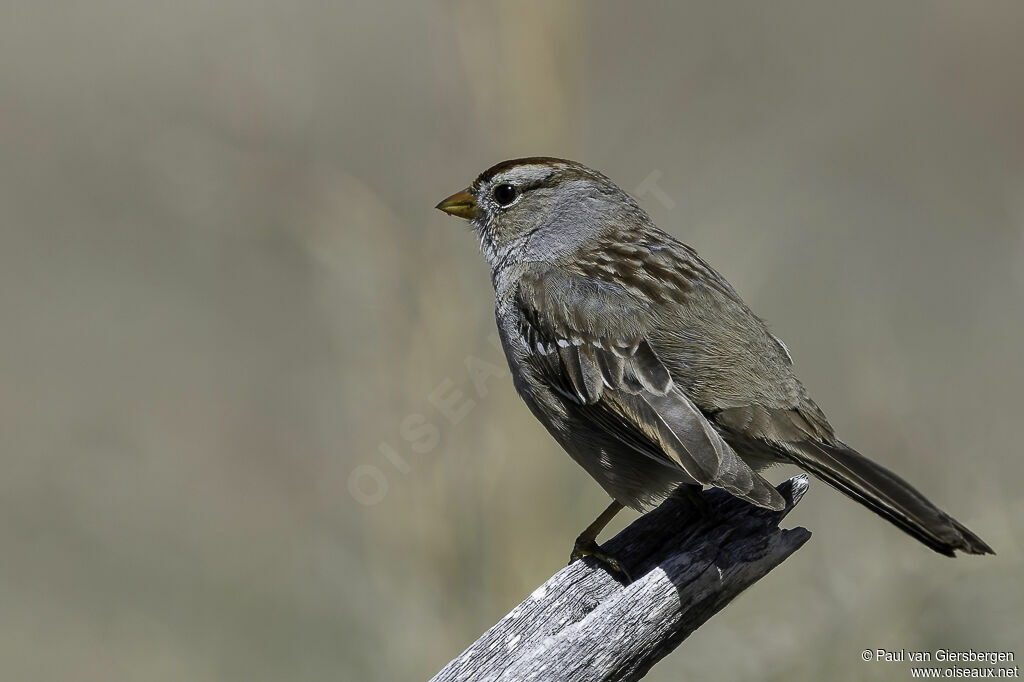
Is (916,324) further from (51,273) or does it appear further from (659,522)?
(51,273)

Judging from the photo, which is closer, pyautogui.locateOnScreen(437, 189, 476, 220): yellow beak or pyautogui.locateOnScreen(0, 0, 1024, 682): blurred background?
pyautogui.locateOnScreen(0, 0, 1024, 682): blurred background

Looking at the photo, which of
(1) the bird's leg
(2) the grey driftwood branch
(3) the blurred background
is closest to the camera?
(2) the grey driftwood branch

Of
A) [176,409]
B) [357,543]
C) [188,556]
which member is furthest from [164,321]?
[357,543]

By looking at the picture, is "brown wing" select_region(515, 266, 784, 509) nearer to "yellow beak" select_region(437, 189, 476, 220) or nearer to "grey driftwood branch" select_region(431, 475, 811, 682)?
"grey driftwood branch" select_region(431, 475, 811, 682)

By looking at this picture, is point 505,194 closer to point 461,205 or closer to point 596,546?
point 461,205

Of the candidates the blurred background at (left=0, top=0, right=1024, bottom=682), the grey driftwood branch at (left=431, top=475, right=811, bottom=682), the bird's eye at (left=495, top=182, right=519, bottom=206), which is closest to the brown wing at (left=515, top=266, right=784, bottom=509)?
the grey driftwood branch at (left=431, top=475, right=811, bottom=682)

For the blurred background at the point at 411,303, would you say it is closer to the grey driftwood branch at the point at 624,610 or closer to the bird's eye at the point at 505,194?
the bird's eye at the point at 505,194

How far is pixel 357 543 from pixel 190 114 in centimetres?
321

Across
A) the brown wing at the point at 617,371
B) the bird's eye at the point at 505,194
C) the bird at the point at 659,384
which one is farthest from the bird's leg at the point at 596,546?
the bird's eye at the point at 505,194

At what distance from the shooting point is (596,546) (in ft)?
10.6

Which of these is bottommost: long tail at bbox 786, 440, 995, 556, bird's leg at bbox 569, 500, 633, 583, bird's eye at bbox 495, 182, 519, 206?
long tail at bbox 786, 440, 995, 556

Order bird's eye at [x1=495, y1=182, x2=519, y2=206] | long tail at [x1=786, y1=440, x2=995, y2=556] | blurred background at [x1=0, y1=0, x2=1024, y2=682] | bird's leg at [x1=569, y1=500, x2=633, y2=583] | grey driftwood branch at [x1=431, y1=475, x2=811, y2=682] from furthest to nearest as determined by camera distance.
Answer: bird's eye at [x1=495, y1=182, x2=519, y2=206] → blurred background at [x1=0, y1=0, x2=1024, y2=682] → bird's leg at [x1=569, y1=500, x2=633, y2=583] → long tail at [x1=786, y1=440, x2=995, y2=556] → grey driftwood branch at [x1=431, y1=475, x2=811, y2=682]

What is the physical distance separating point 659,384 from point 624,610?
0.86 m

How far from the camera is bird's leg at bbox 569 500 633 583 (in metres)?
3.02
